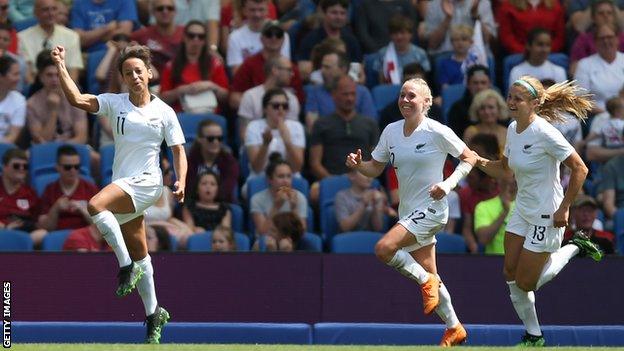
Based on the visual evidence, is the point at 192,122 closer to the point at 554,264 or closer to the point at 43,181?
the point at 43,181

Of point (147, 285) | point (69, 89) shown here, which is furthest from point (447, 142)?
point (69, 89)

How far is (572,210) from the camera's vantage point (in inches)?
598

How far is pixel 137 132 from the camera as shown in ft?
38.6

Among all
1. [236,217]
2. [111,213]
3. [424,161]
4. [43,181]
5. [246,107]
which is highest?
[424,161]

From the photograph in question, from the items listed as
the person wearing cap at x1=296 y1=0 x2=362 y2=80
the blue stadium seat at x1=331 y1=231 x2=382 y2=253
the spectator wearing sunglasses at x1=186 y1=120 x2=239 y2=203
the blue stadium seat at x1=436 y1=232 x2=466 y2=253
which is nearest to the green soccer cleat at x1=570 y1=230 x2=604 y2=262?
the blue stadium seat at x1=436 y1=232 x2=466 y2=253

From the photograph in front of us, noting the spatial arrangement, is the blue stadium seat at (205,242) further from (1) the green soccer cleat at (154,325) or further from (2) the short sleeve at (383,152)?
(2) the short sleeve at (383,152)

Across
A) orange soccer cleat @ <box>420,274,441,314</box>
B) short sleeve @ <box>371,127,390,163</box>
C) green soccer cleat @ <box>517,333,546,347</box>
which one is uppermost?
short sleeve @ <box>371,127,390,163</box>

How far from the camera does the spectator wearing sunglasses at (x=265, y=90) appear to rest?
16.6m

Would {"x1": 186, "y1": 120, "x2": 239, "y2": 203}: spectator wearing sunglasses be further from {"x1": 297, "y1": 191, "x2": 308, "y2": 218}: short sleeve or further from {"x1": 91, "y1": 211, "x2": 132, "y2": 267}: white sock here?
{"x1": 91, "y1": 211, "x2": 132, "y2": 267}: white sock

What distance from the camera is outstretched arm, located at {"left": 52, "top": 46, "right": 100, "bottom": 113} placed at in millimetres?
11445

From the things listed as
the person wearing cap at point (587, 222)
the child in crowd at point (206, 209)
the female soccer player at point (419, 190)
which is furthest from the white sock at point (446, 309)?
the child in crowd at point (206, 209)

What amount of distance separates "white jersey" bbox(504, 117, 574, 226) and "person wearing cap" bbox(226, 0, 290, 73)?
5972 mm

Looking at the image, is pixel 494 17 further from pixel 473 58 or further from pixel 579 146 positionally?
pixel 579 146

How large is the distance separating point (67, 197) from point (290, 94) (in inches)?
109
